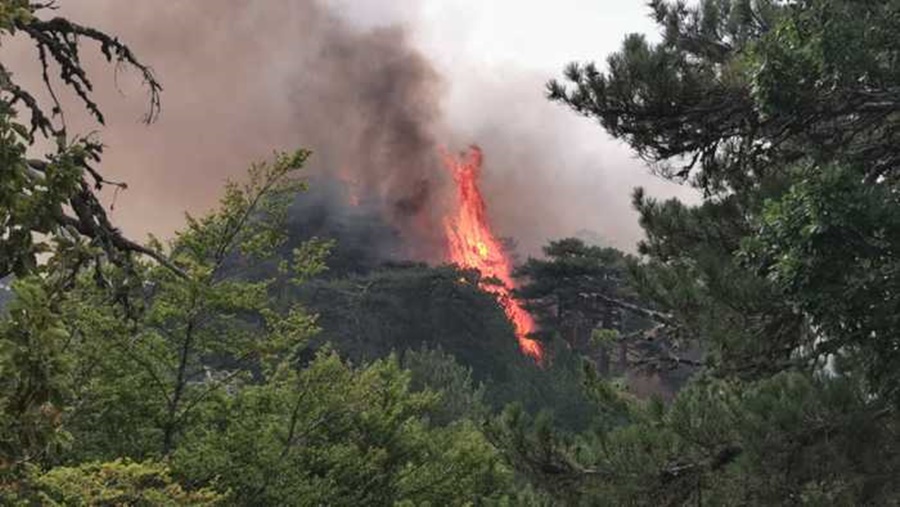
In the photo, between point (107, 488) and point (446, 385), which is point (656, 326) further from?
point (446, 385)

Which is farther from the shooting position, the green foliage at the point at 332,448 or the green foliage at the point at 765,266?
the green foliage at the point at 332,448

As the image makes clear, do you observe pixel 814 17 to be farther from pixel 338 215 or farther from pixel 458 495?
pixel 338 215

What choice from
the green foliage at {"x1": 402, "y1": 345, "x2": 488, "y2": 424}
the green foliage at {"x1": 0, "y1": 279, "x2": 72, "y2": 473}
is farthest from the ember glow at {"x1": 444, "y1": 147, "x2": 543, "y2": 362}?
the green foliage at {"x1": 0, "y1": 279, "x2": 72, "y2": 473}

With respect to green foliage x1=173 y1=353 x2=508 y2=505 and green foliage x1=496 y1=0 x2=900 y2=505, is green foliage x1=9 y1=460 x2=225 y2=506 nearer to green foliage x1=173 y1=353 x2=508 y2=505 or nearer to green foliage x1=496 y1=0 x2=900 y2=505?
green foliage x1=173 y1=353 x2=508 y2=505

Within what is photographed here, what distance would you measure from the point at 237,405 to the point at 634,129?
5.82m

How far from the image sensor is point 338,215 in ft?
221

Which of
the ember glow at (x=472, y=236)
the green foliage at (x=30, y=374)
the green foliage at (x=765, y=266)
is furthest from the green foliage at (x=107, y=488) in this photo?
the ember glow at (x=472, y=236)

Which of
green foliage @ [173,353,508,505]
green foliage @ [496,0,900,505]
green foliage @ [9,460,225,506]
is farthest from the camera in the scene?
green foliage @ [173,353,508,505]

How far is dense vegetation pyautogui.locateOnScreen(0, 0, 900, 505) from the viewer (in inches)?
202

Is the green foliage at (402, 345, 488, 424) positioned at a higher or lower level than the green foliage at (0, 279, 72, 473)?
higher

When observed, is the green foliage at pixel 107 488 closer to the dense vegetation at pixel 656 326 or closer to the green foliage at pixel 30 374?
the dense vegetation at pixel 656 326

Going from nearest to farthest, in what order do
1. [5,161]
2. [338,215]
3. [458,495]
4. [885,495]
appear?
[5,161] → [885,495] → [458,495] → [338,215]

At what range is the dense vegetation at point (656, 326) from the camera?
16.8 ft

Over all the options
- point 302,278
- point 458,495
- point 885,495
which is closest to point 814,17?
point 885,495
